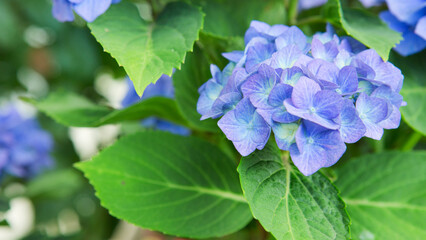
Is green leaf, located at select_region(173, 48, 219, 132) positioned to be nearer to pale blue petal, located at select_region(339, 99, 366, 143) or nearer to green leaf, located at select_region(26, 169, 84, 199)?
pale blue petal, located at select_region(339, 99, 366, 143)

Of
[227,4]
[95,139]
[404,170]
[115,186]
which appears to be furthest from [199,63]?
[95,139]

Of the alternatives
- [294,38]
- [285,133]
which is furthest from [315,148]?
[294,38]

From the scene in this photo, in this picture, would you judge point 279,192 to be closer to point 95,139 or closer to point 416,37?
point 416,37

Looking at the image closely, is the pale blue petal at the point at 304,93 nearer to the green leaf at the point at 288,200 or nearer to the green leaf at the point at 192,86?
the green leaf at the point at 288,200

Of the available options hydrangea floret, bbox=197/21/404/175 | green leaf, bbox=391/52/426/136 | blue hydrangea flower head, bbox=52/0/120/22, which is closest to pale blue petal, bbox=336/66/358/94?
hydrangea floret, bbox=197/21/404/175

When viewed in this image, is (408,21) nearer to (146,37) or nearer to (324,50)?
(324,50)

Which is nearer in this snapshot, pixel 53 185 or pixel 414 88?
pixel 414 88
